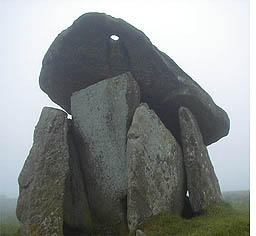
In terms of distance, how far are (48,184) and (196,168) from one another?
14.8ft

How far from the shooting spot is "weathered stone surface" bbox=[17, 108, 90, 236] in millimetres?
7934

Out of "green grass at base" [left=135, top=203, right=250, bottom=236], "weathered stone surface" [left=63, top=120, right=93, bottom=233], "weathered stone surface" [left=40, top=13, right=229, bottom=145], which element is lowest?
"green grass at base" [left=135, top=203, right=250, bottom=236]

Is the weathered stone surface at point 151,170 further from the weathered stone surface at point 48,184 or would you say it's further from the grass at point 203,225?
the weathered stone surface at point 48,184

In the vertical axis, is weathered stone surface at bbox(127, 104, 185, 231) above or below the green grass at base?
above

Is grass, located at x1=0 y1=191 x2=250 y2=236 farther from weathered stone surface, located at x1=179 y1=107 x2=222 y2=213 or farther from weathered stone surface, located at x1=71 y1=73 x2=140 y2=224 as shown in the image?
weathered stone surface, located at x1=71 y1=73 x2=140 y2=224

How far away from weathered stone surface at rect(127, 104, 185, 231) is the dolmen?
28 millimetres

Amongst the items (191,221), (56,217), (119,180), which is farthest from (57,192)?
(191,221)

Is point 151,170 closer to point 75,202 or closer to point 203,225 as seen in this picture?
point 203,225

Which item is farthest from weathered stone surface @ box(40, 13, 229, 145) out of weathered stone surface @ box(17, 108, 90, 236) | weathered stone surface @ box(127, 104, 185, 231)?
weathered stone surface @ box(17, 108, 90, 236)

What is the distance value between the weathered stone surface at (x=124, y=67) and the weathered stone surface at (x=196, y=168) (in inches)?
31.9

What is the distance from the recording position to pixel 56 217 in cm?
800

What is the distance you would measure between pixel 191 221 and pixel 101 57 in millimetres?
6266

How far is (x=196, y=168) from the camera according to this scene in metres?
9.85

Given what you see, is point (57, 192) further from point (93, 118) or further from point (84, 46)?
point (84, 46)
